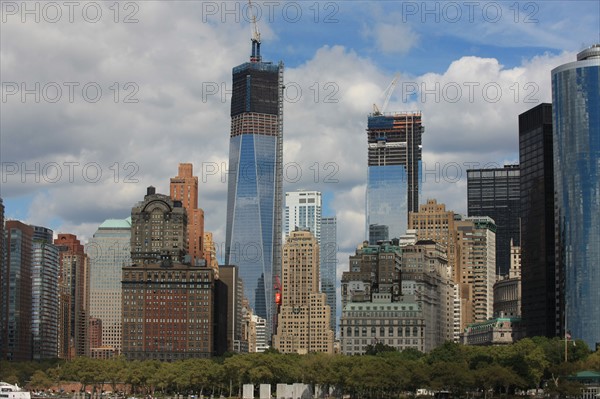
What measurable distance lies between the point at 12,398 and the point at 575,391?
97.4 meters

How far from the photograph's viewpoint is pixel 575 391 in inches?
7869

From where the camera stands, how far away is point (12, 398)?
199750 millimetres
